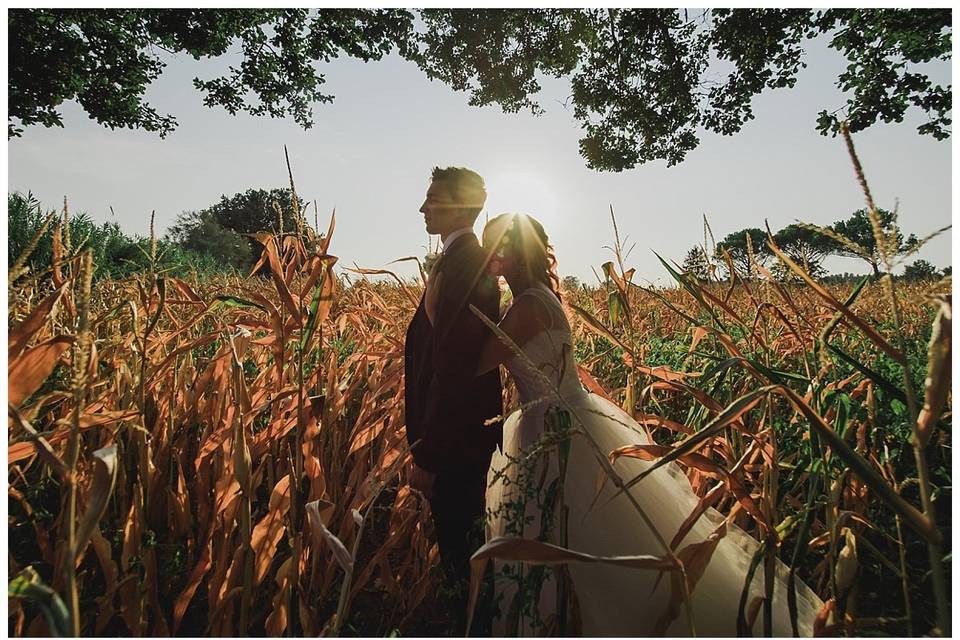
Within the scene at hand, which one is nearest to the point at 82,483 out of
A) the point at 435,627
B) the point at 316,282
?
the point at 316,282

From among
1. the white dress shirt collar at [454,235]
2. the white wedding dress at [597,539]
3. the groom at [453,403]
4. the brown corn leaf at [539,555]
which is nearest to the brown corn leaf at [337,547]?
the brown corn leaf at [539,555]

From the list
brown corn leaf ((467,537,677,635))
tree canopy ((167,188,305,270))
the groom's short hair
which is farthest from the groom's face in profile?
tree canopy ((167,188,305,270))

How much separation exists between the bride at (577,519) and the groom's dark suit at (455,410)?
0.07 meters

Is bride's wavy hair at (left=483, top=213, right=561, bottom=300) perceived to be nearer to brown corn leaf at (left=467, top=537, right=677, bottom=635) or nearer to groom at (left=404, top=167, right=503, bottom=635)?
groom at (left=404, top=167, right=503, bottom=635)

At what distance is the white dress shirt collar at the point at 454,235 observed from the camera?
1.73 metres

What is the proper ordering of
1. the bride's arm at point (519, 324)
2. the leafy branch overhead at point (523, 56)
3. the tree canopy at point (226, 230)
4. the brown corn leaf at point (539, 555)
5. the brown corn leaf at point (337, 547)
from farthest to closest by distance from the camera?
the tree canopy at point (226, 230) < the leafy branch overhead at point (523, 56) < the bride's arm at point (519, 324) < the brown corn leaf at point (337, 547) < the brown corn leaf at point (539, 555)

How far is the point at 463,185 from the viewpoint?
1814 mm

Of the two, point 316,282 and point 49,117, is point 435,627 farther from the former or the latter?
point 49,117

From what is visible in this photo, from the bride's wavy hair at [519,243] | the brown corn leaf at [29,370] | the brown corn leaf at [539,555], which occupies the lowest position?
the brown corn leaf at [539,555]

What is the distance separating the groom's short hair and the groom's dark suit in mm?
265

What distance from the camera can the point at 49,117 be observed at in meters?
8.58

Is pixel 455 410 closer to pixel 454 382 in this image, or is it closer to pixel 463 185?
pixel 454 382

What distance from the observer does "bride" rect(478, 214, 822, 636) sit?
95cm

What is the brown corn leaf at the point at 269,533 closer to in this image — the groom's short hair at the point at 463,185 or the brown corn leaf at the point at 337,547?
the brown corn leaf at the point at 337,547
